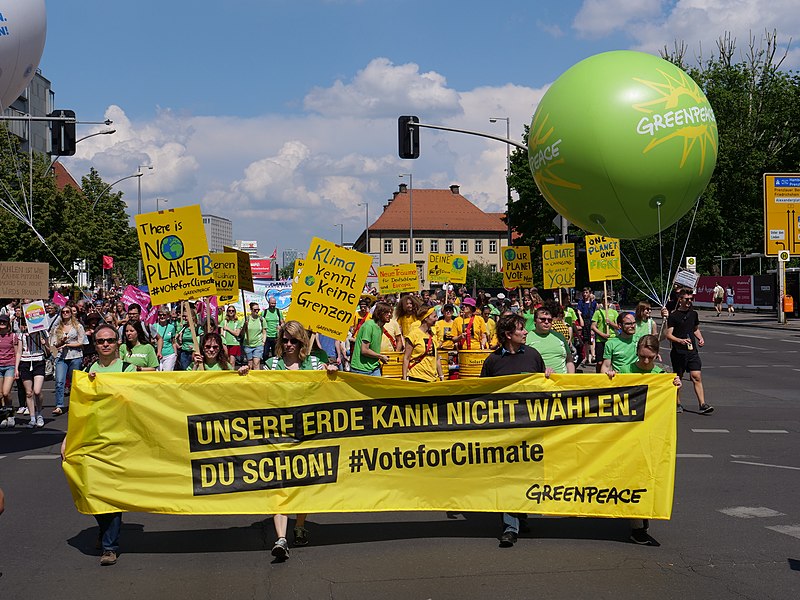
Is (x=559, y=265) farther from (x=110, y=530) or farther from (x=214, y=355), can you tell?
(x=110, y=530)

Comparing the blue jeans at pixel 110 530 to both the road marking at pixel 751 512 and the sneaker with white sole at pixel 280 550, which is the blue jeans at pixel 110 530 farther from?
the road marking at pixel 751 512

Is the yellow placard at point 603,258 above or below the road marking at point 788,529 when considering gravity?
above

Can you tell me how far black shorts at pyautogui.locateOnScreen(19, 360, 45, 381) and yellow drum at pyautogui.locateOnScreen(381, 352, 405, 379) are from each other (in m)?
4.79

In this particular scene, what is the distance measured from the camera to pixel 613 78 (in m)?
8.38

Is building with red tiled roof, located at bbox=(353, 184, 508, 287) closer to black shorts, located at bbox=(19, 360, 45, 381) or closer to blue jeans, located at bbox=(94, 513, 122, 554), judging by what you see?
black shorts, located at bbox=(19, 360, 45, 381)

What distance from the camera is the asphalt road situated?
556cm

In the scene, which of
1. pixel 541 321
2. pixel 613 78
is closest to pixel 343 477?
pixel 541 321

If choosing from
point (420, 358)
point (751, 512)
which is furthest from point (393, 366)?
point (751, 512)

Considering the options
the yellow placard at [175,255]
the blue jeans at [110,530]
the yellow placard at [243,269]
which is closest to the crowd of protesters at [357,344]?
the blue jeans at [110,530]

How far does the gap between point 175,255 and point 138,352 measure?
3613 millimetres

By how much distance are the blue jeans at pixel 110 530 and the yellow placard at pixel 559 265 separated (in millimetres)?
15094

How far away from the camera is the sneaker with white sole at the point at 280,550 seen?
6.13 meters

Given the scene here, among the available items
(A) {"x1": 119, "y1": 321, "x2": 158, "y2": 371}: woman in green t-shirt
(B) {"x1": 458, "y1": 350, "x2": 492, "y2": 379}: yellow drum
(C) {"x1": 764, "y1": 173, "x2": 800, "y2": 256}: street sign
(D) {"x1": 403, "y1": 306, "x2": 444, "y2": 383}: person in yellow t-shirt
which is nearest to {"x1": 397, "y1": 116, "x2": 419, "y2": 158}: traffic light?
(B) {"x1": 458, "y1": 350, "x2": 492, "y2": 379}: yellow drum

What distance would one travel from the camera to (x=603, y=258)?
A: 57.3ft
